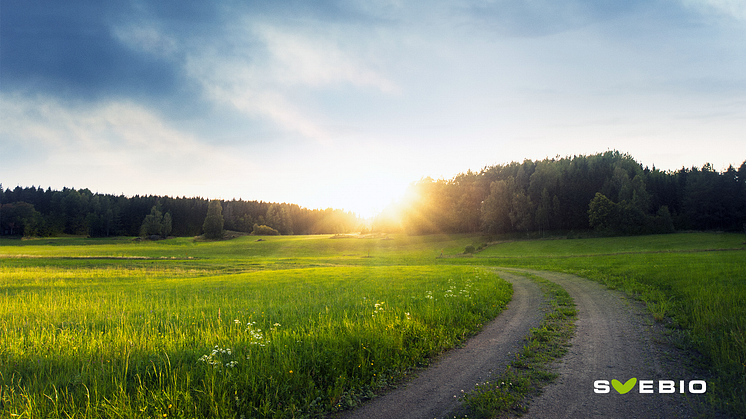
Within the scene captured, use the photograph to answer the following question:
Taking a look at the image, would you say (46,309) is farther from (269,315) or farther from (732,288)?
(732,288)

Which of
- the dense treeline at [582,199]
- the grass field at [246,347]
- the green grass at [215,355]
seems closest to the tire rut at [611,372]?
the grass field at [246,347]

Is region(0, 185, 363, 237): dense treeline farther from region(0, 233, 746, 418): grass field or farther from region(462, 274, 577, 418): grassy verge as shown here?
region(462, 274, 577, 418): grassy verge

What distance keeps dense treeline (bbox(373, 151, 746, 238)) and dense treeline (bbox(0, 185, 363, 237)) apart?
217 feet


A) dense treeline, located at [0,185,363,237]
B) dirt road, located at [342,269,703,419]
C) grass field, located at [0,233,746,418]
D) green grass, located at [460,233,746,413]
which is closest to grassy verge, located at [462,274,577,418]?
dirt road, located at [342,269,703,419]

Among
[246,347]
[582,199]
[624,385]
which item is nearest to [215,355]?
[246,347]

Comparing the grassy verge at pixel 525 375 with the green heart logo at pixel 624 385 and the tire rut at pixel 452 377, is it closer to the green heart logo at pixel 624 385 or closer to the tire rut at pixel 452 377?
the tire rut at pixel 452 377

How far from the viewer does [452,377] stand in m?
6.20

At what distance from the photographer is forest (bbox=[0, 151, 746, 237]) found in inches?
2534

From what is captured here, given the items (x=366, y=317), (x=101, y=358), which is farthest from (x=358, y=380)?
(x=101, y=358)

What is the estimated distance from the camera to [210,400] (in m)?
4.86

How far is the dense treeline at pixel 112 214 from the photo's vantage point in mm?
97188

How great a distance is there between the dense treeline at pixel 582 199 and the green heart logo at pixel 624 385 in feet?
228

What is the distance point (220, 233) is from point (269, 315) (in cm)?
9216

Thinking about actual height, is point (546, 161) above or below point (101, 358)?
above
